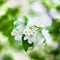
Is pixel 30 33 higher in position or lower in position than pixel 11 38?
lower

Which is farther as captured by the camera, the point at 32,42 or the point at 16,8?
the point at 16,8

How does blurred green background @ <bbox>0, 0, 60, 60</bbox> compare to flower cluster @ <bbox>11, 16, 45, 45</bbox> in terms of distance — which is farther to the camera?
blurred green background @ <bbox>0, 0, 60, 60</bbox>

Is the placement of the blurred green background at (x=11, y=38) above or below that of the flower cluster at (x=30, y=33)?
above

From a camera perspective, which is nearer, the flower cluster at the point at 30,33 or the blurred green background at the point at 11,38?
the flower cluster at the point at 30,33

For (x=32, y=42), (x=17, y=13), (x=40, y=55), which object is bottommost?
(x=32, y=42)

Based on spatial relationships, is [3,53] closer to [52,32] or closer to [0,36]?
[0,36]

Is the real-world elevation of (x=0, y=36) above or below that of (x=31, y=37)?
above

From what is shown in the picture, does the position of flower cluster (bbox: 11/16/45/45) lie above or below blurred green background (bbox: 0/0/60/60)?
below

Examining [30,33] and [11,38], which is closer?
[30,33]

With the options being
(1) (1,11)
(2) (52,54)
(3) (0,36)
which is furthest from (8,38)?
(2) (52,54)

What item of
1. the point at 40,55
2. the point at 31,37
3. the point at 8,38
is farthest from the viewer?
the point at 40,55

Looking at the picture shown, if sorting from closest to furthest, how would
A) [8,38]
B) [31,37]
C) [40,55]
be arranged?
[31,37]
[8,38]
[40,55]
